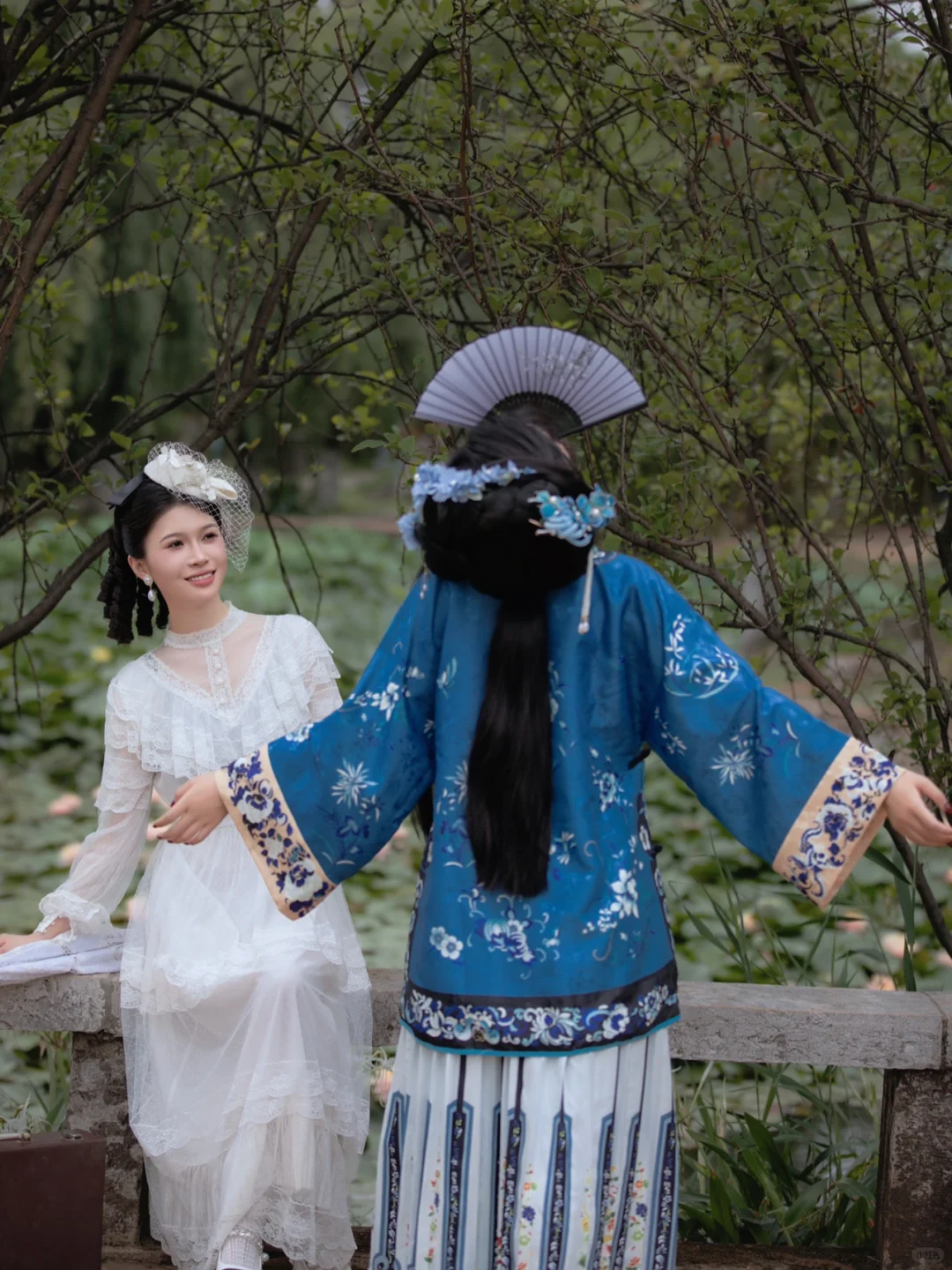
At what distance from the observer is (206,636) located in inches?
114

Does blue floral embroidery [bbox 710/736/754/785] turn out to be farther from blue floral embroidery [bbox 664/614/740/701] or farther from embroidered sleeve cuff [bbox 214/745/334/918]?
embroidered sleeve cuff [bbox 214/745/334/918]

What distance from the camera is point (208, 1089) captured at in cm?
264

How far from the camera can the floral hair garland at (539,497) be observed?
2.08 m

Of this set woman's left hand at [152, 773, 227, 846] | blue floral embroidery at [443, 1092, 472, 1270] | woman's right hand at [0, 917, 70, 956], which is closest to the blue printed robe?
blue floral embroidery at [443, 1092, 472, 1270]

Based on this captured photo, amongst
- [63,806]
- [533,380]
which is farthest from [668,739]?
[63,806]

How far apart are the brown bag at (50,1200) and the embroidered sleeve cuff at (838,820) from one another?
1.30m

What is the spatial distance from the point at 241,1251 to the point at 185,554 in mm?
1236

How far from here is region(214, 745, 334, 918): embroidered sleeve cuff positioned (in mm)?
2350

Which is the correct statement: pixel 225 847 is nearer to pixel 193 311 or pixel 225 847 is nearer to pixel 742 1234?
pixel 742 1234

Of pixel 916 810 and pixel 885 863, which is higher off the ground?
pixel 916 810

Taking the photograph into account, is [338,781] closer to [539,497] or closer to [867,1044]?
[539,497]

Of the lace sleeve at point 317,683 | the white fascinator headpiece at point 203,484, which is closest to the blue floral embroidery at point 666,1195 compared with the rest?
the lace sleeve at point 317,683

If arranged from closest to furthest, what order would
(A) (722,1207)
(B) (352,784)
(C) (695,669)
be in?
1. (C) (695,669)
2. (B) (352,784)
3. (A) (722,1207)

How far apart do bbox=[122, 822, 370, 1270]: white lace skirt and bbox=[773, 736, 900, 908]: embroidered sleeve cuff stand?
3.04 ft
